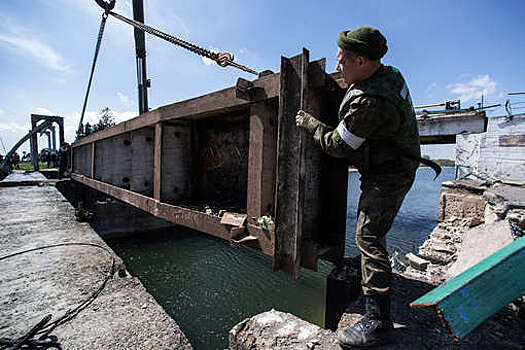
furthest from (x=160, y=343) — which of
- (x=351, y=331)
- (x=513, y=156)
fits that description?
(x=513, y=156)

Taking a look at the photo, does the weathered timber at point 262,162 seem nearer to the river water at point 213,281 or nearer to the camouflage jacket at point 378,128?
the camouflage jacket at point 378,128

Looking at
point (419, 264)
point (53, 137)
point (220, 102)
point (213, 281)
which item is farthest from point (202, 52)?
point (53, 137)

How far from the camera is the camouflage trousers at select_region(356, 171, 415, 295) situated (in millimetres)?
1521

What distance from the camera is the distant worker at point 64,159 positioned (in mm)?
12157

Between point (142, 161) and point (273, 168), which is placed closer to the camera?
point (273, 168)

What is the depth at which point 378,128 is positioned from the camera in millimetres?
1533

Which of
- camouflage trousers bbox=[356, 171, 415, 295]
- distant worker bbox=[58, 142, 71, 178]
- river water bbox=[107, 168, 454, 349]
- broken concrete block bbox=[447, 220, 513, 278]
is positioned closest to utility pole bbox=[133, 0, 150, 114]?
distant worker bbox=[58, 142, 71, 178]

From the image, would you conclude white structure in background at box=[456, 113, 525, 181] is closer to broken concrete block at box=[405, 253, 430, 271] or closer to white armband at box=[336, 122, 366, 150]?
broken concrete block at box=[405, 253, 430, 271]

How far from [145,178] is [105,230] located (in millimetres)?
7946

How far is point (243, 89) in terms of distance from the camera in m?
2.28

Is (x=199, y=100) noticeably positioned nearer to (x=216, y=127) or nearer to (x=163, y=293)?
(x=216, y=127)

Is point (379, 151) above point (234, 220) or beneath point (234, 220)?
above

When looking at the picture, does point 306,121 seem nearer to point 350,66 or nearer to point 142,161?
point 350,66

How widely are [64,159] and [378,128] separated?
52.1 feet
